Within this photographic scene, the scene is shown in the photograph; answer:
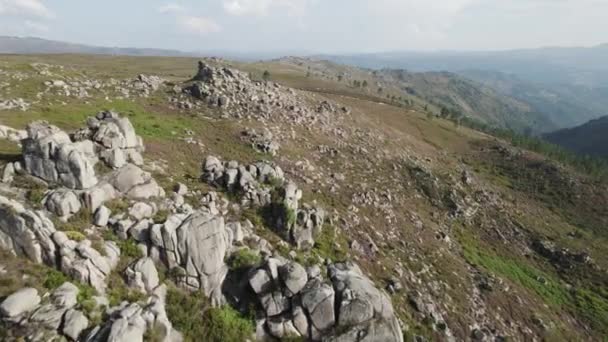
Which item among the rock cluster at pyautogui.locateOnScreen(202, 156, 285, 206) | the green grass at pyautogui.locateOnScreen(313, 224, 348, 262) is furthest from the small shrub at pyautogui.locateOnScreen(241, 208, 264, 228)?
the green grass at pyautogui.locateOnScreen(313, 224, 348, 262)

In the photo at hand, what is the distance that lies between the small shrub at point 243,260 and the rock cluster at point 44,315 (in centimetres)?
978

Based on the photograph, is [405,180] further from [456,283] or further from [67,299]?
[67,299]

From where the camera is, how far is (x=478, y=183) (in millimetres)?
82562

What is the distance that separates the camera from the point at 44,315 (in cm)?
1836

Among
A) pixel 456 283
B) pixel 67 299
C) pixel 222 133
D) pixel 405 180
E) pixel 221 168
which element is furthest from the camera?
pixel 405 180

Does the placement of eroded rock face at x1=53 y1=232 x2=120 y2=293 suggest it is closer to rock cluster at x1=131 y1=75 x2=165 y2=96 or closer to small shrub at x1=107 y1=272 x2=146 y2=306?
small shrub at x1=107 y1=272 x2=146 y2=306

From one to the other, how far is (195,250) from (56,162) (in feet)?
38.5

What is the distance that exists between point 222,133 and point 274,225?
25555 mm

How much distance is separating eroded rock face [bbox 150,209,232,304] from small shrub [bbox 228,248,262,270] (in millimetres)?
743

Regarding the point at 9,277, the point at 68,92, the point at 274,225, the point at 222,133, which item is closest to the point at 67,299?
the point at 9,277

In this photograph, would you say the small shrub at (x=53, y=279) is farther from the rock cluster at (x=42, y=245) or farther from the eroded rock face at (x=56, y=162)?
the eroded rock face at (x=56, y=162)

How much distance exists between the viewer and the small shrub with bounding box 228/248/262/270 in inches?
1041

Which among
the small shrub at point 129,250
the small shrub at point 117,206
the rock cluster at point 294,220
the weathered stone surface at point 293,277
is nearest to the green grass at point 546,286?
the rock cluster at point 294,220

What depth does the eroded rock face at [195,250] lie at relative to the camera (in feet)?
80.3
